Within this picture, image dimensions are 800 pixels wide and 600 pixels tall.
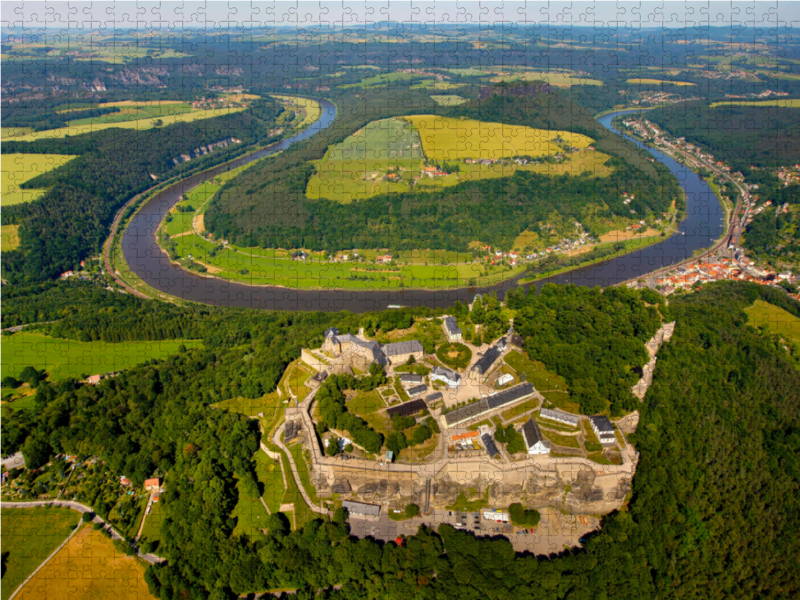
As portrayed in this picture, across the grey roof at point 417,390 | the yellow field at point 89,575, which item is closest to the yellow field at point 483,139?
the grey roof at point 417,390

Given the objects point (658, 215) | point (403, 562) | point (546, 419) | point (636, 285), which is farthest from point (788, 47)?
point (403, 562)

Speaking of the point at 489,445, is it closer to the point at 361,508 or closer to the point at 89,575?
the point at 361,508

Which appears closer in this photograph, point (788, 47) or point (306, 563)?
point (306, 563)

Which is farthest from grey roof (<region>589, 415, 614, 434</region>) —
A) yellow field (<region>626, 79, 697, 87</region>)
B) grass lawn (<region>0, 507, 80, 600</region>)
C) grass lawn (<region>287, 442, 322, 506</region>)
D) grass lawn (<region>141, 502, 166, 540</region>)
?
Result: yellow field (<region>626, 79, 697, 87</region>)

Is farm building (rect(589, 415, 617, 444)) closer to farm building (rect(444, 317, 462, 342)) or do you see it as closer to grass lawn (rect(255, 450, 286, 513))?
farm building (rect(444, 317, 462, 342))

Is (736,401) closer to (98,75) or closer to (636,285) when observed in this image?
(636,285)

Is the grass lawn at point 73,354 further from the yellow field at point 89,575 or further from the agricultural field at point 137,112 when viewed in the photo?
the agricultural field at point 137,112
